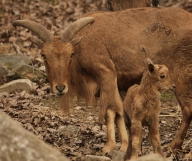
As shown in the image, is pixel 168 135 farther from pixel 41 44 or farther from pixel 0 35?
pixel 0 35

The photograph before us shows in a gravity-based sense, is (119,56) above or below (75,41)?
below

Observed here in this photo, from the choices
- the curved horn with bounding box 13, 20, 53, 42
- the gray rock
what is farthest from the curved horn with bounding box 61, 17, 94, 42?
the gray rock

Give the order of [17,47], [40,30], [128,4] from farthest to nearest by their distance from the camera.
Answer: [17,47] → [128,4] → [40,30]

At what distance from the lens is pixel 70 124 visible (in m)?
13.1

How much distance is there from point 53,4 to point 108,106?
46.6 feet

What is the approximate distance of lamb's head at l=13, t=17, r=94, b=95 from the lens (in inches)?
446

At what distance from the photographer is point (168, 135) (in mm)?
12250

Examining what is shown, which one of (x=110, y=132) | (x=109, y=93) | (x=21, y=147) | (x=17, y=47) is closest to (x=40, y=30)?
(x=109, y=93)

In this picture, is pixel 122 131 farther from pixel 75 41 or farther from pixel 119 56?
pixel 75 41

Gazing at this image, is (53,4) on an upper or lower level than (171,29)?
lower

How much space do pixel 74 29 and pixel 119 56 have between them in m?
0.92

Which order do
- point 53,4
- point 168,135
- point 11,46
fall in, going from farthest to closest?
1. point 53,4
2. point 11,46
3. point 168,135

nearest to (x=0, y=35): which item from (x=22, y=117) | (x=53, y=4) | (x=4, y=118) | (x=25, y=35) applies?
(x=25, y=35)

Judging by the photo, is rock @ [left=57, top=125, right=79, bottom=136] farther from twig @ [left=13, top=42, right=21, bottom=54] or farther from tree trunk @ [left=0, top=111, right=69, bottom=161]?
twig @ [left=13, top=42, right=21, bottom=54]
